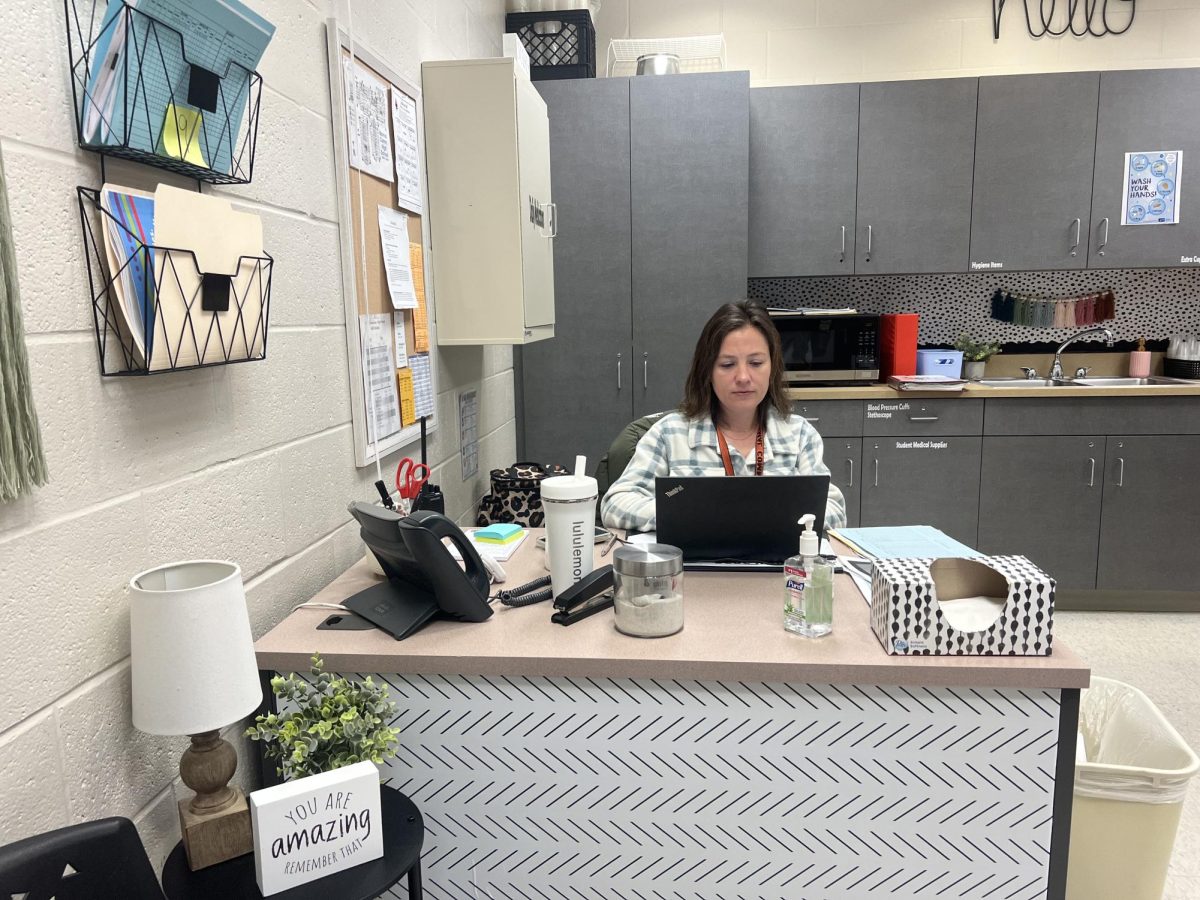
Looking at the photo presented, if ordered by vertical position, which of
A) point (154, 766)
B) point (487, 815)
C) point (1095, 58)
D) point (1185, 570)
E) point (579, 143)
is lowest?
point (1185, 570)

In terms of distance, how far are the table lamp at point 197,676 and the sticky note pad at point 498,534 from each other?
871 millimetres

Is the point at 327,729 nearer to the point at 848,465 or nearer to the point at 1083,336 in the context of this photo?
the point at 848,465

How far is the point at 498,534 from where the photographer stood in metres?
2.07

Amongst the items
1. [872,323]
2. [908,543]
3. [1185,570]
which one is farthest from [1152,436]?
[908,543]

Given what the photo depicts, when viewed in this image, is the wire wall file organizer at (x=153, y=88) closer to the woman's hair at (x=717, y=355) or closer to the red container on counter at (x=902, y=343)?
the woman's hair at (x=717, y=355)

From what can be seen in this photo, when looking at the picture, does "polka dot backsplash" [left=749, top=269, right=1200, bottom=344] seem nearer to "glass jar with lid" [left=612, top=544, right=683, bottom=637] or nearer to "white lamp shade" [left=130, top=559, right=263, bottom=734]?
→ "glass jar with lid" [left=612, top=544, right=683, bottom=637]

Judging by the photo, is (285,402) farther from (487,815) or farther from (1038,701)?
(1038,701)

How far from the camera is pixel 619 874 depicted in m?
1.50

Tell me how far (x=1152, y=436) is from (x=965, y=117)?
5.42 ft

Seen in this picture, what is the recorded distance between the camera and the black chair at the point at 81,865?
2.93ft

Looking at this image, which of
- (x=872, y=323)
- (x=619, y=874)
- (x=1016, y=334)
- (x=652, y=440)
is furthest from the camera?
(x=1016, y=334)

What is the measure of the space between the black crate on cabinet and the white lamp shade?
3.24 meters

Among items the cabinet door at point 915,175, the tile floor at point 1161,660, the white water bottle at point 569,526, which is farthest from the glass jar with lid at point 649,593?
the cabinet door at point 915,175

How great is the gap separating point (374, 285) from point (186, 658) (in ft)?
3.89
